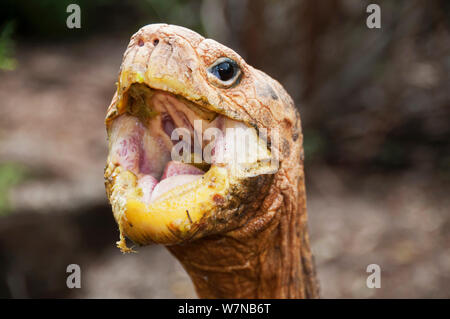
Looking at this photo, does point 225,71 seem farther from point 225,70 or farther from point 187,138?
point 187,138

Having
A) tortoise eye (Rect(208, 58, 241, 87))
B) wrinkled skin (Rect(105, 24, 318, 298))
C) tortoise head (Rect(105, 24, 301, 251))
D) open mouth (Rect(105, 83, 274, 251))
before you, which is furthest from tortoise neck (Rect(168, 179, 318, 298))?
tortoise eye (Rect(208, 58, 241, 87))

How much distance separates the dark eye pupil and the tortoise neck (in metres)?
0.46

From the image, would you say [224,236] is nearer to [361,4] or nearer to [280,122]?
[280,122]

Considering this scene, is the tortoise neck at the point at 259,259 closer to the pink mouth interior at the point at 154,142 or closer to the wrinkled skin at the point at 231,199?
the wrinkled skin at the point at 231,199

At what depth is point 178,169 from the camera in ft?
4.83

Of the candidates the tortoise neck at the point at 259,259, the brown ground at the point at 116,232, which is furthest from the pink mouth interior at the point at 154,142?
the brown ground at the point at 116,232

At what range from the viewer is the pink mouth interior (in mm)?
1439

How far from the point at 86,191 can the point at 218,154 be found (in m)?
3.99

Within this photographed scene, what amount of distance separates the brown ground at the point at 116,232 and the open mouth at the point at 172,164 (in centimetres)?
340

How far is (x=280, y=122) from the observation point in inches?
63.2

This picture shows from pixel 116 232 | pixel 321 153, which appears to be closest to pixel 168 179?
pixel 116 232

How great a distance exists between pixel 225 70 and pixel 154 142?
32 centimetres

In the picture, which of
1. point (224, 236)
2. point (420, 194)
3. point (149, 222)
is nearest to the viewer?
point (149, 222)
